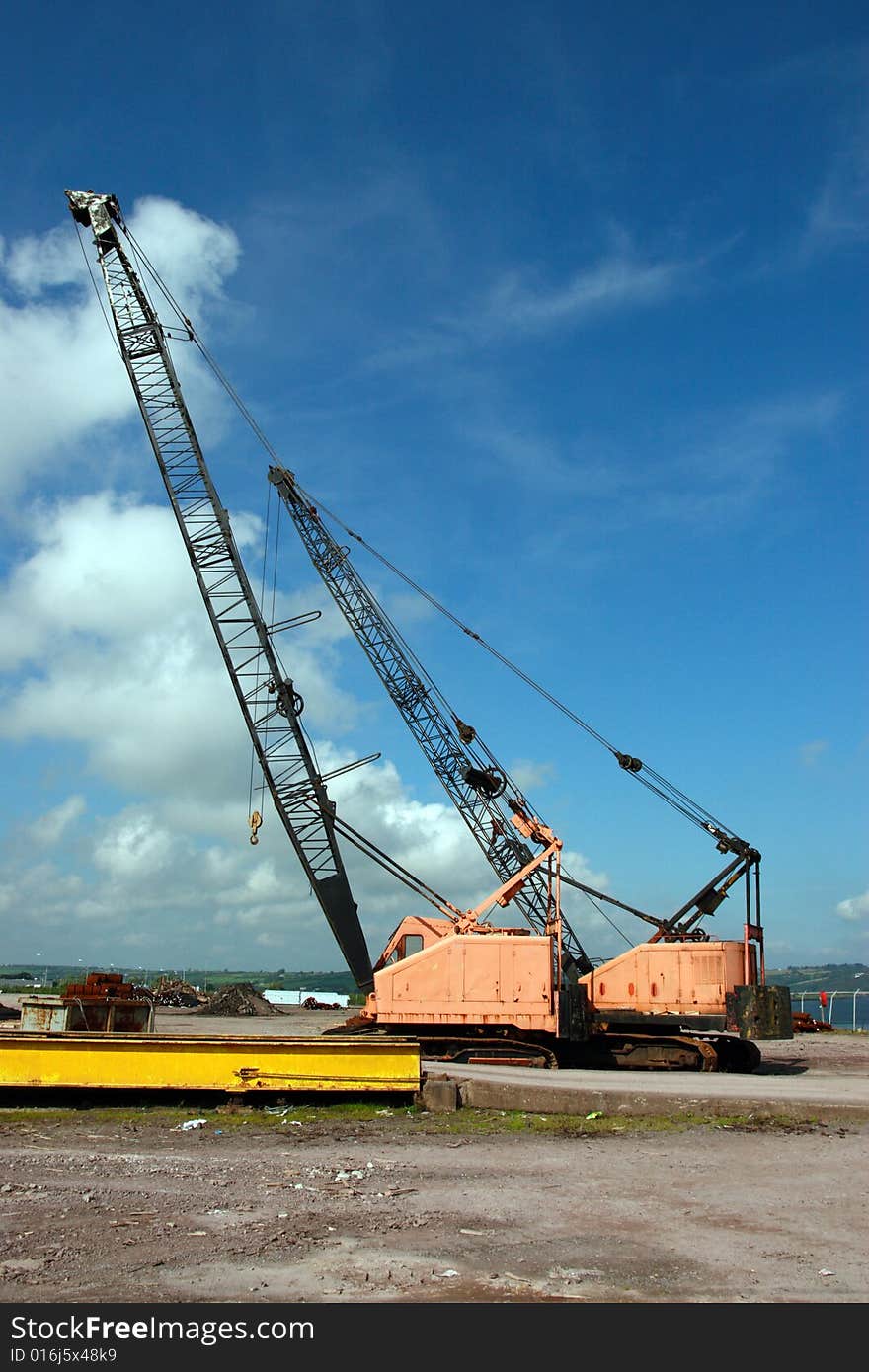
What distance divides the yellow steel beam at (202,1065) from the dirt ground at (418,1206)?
374mm

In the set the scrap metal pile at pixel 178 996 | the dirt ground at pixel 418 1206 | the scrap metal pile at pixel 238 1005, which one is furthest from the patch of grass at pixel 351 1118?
the scrap metal pile at pixel 178 996

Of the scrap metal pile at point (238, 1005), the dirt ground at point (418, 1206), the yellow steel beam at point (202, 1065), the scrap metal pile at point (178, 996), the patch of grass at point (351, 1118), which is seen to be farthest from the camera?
the scrap metal pile at point (178, 996)

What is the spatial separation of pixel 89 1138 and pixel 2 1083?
3.08 m

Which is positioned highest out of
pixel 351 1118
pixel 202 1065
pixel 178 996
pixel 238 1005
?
pixel 202 1065

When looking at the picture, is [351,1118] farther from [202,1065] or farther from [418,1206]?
[418,1206]

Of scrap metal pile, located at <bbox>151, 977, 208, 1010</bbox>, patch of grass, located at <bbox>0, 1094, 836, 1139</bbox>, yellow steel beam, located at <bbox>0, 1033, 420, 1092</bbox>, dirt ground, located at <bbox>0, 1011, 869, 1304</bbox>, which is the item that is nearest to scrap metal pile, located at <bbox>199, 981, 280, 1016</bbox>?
scrap metal pile, located at <bbox>151, 977, 208, 1010</bbox>

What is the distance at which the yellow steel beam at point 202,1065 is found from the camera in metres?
15.1

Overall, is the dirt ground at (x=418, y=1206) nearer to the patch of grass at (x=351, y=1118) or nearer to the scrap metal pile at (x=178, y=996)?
the patch of grass at (x=351, y=1118)

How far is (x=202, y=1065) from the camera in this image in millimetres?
15148

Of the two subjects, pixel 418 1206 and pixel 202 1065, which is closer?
pixel 418 1206

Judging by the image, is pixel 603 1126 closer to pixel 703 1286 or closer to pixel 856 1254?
pixel 856 1254

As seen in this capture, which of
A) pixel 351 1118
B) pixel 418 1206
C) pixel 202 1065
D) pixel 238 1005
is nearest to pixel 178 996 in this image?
pixel 238 1005

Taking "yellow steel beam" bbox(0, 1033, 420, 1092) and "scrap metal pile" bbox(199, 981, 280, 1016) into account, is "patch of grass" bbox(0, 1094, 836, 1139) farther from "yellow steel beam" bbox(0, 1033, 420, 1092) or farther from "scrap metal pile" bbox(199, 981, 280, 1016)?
"scrap metal pile" bbox(199, 981, 280, 1016)

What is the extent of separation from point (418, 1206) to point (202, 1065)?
6.91m
